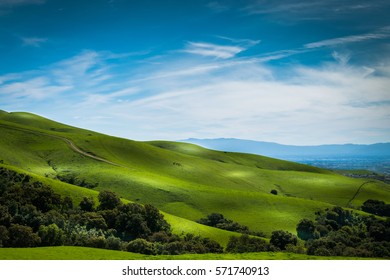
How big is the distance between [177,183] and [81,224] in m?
47.5

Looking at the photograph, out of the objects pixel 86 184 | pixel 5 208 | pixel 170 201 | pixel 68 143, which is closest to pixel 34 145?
pixel 68 143

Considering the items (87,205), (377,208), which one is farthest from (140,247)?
(377,208)

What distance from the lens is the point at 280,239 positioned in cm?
5394

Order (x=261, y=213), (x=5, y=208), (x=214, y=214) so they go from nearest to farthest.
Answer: (x=5, y=208) < (x=214, y=214) < (x=261, y=213)

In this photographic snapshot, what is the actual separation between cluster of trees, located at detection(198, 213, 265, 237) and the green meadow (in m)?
3.11

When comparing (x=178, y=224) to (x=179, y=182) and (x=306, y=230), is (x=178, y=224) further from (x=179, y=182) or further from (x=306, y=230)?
(x=179, y=182)

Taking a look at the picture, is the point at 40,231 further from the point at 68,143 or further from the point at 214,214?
the point at 68,143

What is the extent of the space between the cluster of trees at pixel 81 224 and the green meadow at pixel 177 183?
4.15m

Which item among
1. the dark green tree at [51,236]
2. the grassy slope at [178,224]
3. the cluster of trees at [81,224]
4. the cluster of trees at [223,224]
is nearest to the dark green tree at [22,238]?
the cluster of trees at [81,224]

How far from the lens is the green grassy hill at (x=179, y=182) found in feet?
258

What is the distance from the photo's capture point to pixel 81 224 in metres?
49.4

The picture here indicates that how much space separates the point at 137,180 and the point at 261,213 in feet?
101

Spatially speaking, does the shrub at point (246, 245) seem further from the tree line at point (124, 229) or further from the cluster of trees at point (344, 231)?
the cluster of trees at point (344, 231)

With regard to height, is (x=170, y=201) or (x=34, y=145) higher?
(x=34, y=145)
